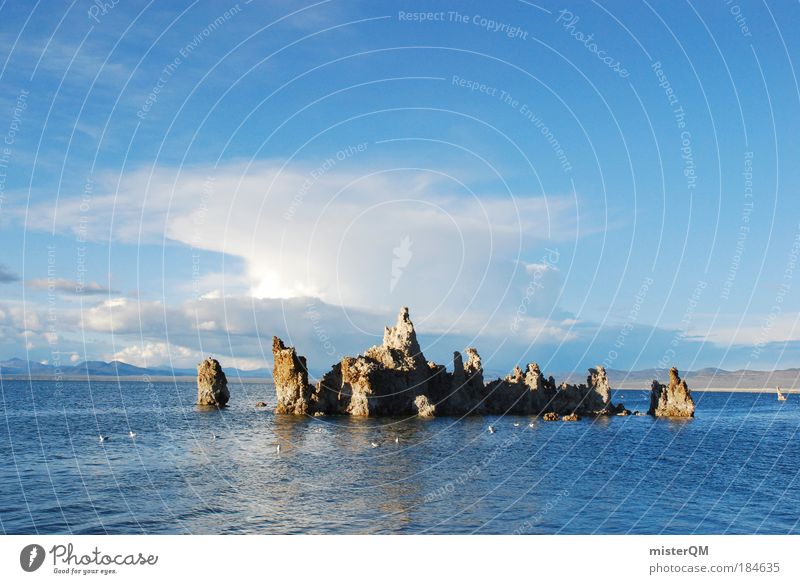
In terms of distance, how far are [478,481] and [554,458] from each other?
17175 mm

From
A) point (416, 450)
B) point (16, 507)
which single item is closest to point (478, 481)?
point (416, 450)

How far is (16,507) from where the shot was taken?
110ft

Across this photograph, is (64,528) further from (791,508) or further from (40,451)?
(791,508)

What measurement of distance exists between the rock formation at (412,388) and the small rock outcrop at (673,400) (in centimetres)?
1011

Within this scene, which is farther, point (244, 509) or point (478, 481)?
point (478, 481)

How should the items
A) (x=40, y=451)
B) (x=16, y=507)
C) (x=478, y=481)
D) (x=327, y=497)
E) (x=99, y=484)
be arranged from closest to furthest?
(x=16, y=507), (x=327, y=497), (x=99, y=484), (x=478, y=481), (x=40, y=451)

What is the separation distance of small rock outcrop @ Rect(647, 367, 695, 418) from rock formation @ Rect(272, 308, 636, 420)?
10109 millimetres

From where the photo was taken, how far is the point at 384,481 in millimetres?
42344

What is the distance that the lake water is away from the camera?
104 ft
